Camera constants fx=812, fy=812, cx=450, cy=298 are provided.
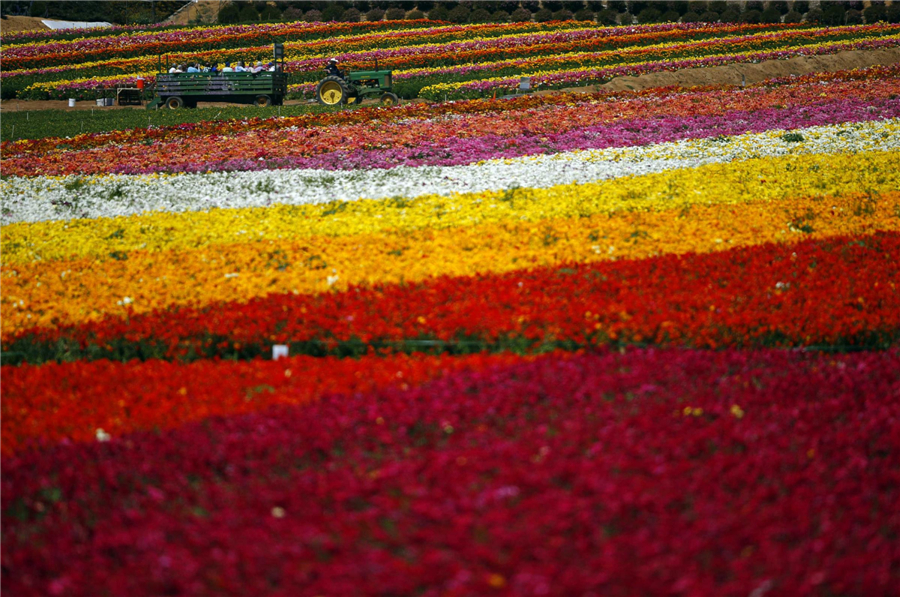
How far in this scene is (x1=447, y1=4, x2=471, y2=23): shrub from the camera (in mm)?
50625

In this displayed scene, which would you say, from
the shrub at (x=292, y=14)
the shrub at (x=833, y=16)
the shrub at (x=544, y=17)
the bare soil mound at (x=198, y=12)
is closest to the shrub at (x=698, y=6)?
the shrub at (x=833, y=16)

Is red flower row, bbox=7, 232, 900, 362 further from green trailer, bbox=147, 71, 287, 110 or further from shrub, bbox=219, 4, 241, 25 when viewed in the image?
shrub, bbox=219, 4, 241, 25

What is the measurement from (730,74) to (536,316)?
2459 cm

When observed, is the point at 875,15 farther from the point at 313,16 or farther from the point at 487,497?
the point at 487,497

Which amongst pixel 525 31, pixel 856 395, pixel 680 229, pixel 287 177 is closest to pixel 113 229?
pixel 287 177

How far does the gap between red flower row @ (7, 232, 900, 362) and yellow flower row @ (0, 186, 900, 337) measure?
515 mm

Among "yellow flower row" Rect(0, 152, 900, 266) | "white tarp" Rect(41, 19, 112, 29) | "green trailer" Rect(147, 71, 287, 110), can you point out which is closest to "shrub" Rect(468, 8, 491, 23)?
"green trailer" Rect(147, 71, 287, 110)

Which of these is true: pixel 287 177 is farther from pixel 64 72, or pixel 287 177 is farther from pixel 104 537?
pixel 64 72

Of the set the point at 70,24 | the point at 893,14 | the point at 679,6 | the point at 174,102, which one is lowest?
the point at 174,102

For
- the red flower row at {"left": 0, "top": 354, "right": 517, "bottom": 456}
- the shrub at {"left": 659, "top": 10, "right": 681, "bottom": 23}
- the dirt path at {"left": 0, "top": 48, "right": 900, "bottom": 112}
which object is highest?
the shrub at {"left": 659, "top": 10, "right": 681, "bottom": 23}

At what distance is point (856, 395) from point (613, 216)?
16.8 ft

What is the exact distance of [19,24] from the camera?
55375 millimetres

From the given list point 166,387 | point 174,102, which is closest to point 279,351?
point 166,387

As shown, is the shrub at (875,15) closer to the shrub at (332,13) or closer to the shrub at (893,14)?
the shrub at (893,14)
